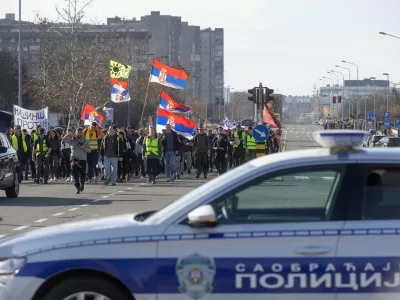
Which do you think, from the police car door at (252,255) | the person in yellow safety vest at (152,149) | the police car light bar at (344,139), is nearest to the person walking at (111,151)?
the person in yellow safety vest at (152,149)

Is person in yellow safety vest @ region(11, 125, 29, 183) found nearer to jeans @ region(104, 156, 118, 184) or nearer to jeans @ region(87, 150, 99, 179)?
jeans @ region(87, 150, 99, 179)

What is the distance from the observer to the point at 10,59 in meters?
82.8

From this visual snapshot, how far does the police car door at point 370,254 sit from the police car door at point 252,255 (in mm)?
85

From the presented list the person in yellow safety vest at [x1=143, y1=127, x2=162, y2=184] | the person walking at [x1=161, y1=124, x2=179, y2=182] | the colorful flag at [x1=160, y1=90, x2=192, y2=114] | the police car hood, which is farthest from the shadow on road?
the colorful flag at [x1=160, y1=90, x2=192, y2=114]

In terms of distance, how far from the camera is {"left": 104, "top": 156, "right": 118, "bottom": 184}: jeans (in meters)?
26.2

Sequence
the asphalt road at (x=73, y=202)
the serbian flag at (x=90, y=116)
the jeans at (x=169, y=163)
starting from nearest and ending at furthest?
the asphalt road at (x=73, y=202)
the jeans at (x=169, y=163)
the serbian flag at (x=90, y=116)

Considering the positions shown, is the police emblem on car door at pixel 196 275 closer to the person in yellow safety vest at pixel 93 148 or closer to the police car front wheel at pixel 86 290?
the police car front wheel at pixel 86 290

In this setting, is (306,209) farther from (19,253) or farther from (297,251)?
(19,253)

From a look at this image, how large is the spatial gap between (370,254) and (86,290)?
183 centimetres

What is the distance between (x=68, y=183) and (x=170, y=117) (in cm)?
677

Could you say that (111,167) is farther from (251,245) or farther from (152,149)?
(251,245)

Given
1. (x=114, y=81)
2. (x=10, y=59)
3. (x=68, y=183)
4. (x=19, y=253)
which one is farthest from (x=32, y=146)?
(x=10, y=59)

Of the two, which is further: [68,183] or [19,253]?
[68,183]

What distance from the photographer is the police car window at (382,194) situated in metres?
6.00
